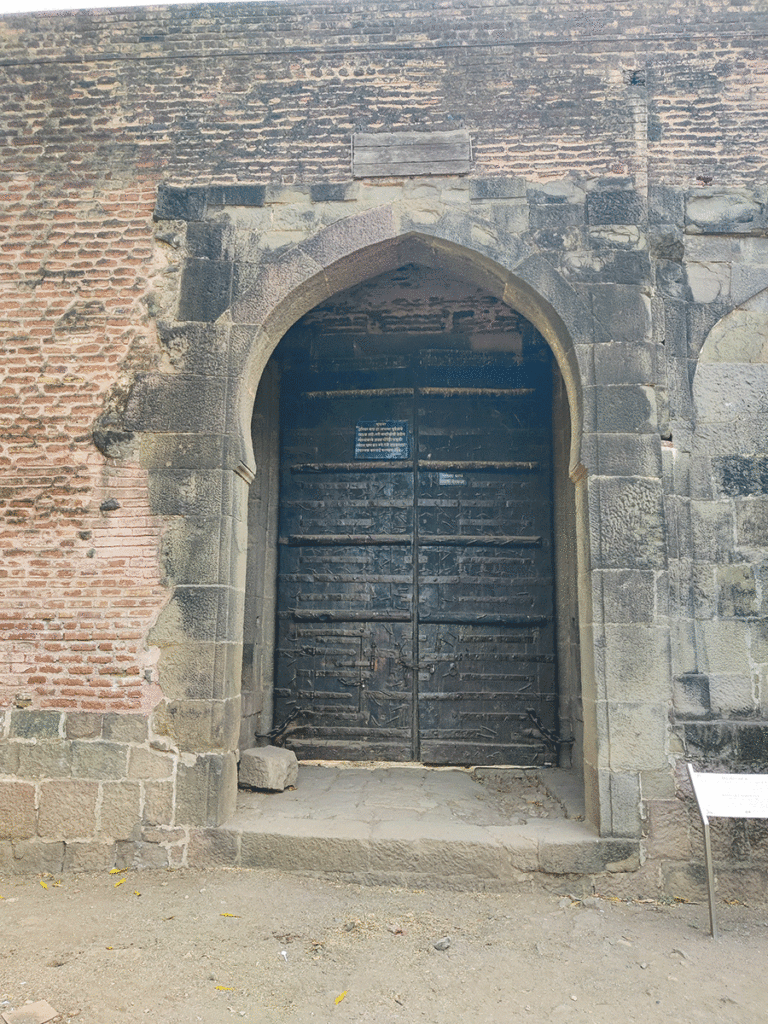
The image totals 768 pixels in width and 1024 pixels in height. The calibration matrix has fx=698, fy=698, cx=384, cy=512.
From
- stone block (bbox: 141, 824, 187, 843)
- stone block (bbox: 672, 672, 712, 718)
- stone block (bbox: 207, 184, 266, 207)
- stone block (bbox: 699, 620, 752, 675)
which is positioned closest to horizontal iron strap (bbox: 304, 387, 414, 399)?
stone block (bbox: 207, 184, 266, 207)

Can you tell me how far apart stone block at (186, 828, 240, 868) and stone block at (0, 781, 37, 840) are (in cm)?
101

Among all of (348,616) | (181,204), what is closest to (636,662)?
(348,616)

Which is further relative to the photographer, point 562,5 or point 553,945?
point 562,5

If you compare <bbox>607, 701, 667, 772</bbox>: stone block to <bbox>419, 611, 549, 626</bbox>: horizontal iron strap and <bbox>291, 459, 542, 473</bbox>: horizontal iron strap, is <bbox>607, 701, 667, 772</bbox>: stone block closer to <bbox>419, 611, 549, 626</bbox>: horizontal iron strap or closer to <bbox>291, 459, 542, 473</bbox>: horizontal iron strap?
<bbox>419, 611, 549, 626</bbox>: horizontal iron strap

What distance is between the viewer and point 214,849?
4188mm

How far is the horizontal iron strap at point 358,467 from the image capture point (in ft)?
20.2

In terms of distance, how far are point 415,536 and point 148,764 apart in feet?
9.18

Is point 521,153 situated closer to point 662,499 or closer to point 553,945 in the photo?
point 662,499

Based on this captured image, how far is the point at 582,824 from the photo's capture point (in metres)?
4.30

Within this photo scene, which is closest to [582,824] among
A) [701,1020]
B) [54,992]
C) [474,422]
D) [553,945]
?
[553,945]

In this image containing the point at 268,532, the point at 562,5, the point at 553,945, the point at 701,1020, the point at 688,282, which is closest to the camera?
the point at 701,1020

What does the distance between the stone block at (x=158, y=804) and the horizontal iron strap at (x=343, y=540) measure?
2365 mm

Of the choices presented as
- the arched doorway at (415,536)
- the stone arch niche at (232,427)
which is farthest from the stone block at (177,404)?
the arched doorway at (415,536)

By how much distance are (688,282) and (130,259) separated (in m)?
3.78
